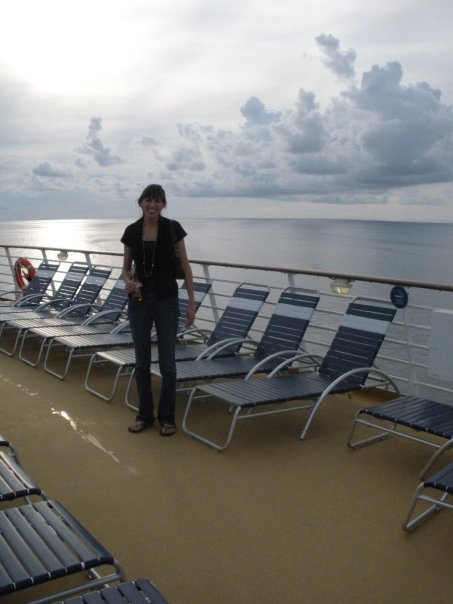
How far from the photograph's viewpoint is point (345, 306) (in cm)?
2666

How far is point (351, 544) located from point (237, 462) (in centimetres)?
93

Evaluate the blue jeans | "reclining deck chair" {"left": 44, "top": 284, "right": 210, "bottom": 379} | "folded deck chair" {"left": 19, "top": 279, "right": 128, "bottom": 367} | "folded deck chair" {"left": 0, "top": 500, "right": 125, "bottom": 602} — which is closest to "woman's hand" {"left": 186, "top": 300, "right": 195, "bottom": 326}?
the blue jeans

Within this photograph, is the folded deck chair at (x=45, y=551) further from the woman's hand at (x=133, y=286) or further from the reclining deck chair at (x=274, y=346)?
the reclining deck chair at (x=274, y=346)

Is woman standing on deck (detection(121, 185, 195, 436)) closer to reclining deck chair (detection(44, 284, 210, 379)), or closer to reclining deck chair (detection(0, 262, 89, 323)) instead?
reclining deck chair (detection(44, 284, 210, 379))

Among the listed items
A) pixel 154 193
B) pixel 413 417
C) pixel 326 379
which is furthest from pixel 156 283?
pixel 413 417

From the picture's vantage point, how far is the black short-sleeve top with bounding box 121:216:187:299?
3.56 metres

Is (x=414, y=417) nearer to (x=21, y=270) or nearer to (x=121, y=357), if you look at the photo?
(x=121, y=357)

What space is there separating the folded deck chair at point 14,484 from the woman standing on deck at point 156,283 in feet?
4.53

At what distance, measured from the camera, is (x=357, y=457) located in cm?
335

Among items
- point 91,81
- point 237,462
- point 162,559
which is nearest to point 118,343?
point 237,462

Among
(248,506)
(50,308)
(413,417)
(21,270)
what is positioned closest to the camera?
(248,506)

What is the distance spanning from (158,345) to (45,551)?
1966mm

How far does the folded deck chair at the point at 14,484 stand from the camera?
6.86ft

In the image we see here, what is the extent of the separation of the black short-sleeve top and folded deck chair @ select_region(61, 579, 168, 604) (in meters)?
2.09
